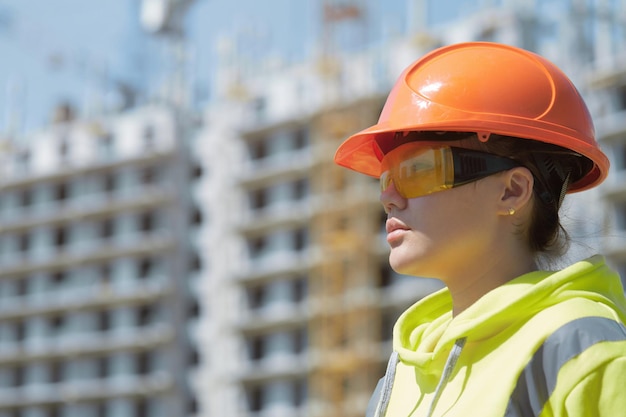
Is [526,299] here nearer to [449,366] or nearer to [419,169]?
[449,366]

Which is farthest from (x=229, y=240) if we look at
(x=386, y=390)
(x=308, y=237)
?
(x=386, y=390)

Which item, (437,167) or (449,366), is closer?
(449,366)

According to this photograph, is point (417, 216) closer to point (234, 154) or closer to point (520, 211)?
point (520, 211)

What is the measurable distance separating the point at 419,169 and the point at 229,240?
54.6 m

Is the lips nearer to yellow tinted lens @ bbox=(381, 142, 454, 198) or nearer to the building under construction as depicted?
yellow tinted lens @ bbox=(381, 142, 454, 198)

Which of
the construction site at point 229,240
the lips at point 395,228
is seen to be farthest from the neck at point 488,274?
the construction site at point 229,240

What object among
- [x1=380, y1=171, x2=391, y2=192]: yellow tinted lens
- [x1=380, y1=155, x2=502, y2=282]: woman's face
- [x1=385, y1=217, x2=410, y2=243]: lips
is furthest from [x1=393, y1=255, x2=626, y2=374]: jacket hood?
[x1=380, y1=171, x2=391, y2=192]: yellow tinted lens

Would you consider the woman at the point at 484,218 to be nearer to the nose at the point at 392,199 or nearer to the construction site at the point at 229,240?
the nose at the point at 392,199

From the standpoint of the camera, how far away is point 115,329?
198ft

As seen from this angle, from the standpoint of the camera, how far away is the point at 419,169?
2.39 metres

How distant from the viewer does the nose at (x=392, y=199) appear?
241 centimetres

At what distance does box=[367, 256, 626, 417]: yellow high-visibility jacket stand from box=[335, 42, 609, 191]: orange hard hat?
28 centimetres

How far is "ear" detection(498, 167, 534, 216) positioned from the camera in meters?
2.33

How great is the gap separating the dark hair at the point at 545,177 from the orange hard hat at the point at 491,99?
0.15 feet
